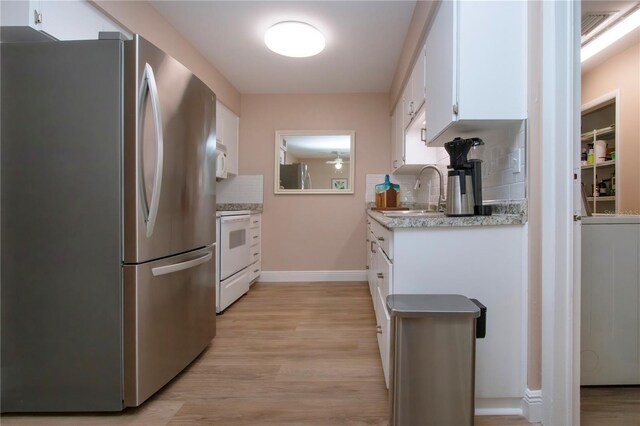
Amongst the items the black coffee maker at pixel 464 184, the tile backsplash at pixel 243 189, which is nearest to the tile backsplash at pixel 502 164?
the black coffee maker at pixel 464 184

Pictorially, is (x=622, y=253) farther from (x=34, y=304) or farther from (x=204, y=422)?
(x=34, y=304)

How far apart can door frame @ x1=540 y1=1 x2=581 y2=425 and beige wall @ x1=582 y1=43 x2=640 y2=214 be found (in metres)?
2.05

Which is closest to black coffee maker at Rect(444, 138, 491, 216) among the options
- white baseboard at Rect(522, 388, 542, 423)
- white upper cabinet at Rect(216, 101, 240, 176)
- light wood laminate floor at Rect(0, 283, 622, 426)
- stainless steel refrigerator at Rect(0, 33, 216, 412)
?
white baseboard at Rect(522, 388, 542, 423)

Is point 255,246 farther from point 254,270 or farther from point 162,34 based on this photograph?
point 162,34

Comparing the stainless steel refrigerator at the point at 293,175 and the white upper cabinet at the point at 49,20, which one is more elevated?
the white upper cabinet at the point at 49,20

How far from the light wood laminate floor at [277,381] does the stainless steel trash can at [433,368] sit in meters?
0.29

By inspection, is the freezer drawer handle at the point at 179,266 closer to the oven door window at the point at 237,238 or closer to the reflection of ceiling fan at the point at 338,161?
the oven door window at the point at 237,238

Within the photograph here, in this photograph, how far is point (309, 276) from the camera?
389 centimetres

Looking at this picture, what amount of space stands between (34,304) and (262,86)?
3179 millimetres

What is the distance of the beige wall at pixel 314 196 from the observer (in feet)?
12.7

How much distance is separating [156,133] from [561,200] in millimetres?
1772

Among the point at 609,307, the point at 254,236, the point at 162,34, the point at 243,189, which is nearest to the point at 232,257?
the point at 254,236

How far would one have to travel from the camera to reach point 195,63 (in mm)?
2822

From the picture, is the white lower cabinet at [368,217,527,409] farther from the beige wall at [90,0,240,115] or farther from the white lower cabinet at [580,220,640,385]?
the beige wall at [90,0,240,115]
